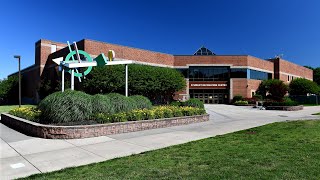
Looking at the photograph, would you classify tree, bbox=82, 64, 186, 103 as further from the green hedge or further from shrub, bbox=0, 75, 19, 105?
shrub, bbox=0, 75, 19, 105

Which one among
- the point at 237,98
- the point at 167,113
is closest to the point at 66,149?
the point at 167,113

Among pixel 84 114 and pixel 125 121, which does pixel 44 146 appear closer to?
pixel 84 114

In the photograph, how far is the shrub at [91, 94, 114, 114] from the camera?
13.6 m

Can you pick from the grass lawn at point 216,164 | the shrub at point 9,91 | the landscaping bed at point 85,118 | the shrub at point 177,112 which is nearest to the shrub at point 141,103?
the landscaping bed at point 85,118

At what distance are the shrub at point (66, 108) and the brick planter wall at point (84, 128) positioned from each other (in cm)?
77

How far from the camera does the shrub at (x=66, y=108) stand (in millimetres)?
12305

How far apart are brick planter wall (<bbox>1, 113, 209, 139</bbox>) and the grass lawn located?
4138 millimetres

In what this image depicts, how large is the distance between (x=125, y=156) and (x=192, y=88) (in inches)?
1811

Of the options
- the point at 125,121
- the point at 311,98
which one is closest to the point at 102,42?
the point at 125,121

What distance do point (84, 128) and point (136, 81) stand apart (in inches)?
1010

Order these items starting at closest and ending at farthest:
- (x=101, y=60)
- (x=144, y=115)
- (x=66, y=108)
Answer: (x=66, y=108), (x=144, y=115), (x=101, y=60)

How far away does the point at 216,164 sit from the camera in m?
6.48

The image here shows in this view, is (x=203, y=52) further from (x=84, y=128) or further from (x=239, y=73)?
(x=84, y=128)

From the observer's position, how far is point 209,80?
5319 cm
